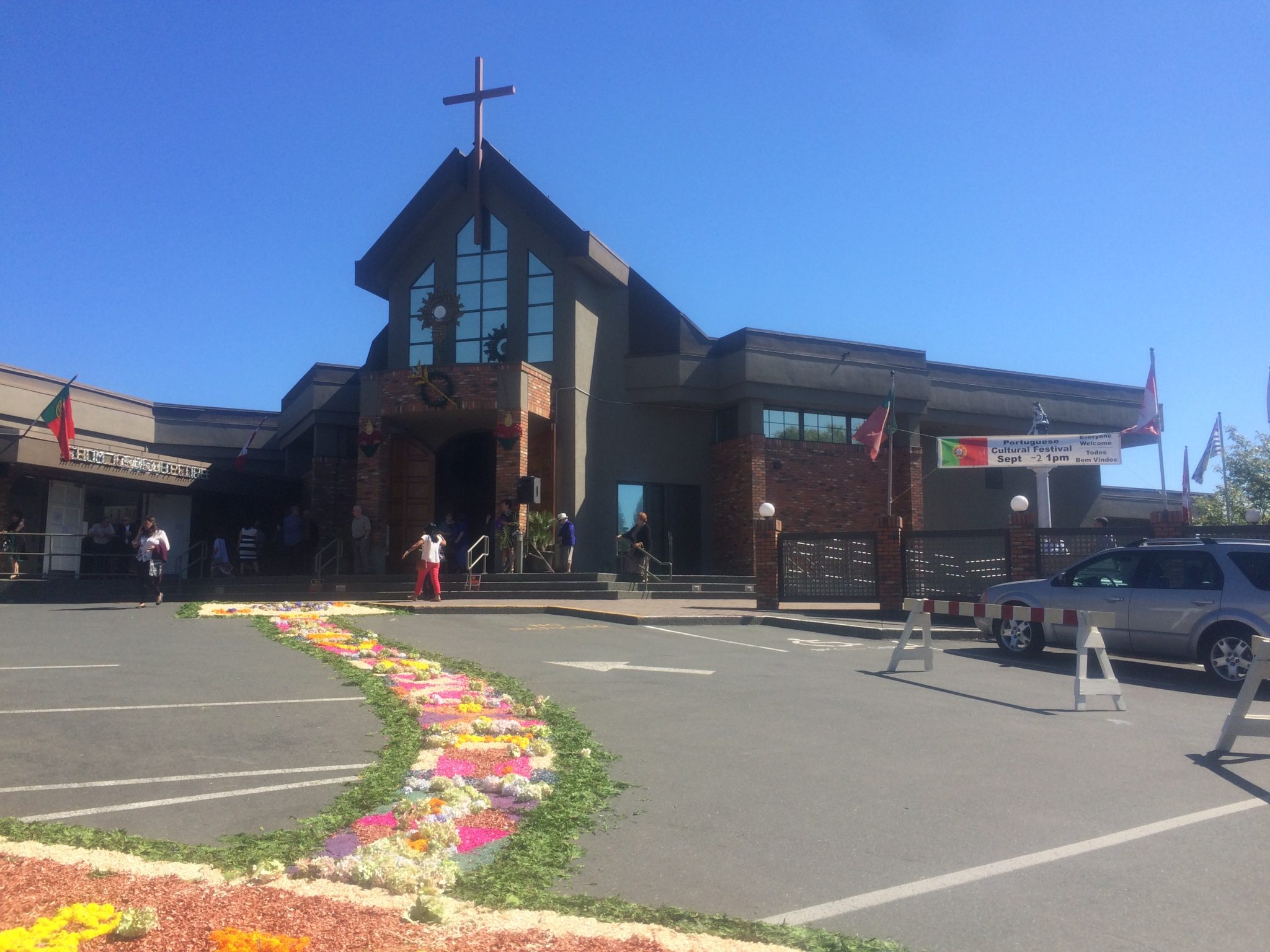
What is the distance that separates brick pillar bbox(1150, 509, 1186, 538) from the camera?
16109 mm

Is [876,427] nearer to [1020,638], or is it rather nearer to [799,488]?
[799,488]

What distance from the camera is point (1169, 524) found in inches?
637

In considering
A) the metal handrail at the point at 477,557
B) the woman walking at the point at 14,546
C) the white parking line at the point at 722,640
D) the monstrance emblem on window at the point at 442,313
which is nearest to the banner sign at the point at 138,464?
the woman walking at the point at 14,546

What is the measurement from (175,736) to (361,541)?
17.5m

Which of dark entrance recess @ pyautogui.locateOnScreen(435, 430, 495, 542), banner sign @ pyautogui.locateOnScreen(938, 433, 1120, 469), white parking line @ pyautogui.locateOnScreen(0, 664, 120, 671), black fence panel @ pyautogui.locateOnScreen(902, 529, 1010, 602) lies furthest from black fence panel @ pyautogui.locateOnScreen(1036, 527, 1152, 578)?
dark entrance recess @ pyautogui.locateOnScreen(435, 430, 495, 542)

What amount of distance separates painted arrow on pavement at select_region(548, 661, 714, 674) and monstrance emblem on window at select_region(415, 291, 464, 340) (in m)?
16.3

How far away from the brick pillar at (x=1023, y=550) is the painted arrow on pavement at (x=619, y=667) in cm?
789

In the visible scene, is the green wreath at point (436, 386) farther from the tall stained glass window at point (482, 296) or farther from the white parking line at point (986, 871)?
the white parking line at point (986, 871)

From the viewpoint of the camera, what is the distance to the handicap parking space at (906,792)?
4.21 meters

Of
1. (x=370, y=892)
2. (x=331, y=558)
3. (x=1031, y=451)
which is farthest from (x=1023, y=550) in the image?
(x=331, y=558)

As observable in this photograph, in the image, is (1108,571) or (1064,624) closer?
(1064,624)

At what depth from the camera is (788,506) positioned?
87.5 ft

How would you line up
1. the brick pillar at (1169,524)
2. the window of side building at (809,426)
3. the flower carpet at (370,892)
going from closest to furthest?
the flower carpet at (370,892) < the brick pillar at (1169,524) < the window of side building at (809,426)

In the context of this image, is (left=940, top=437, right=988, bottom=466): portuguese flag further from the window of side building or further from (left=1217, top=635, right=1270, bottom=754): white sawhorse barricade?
(left=1217, top=635, right=1270, bottom=754): white sawhorse barricade
